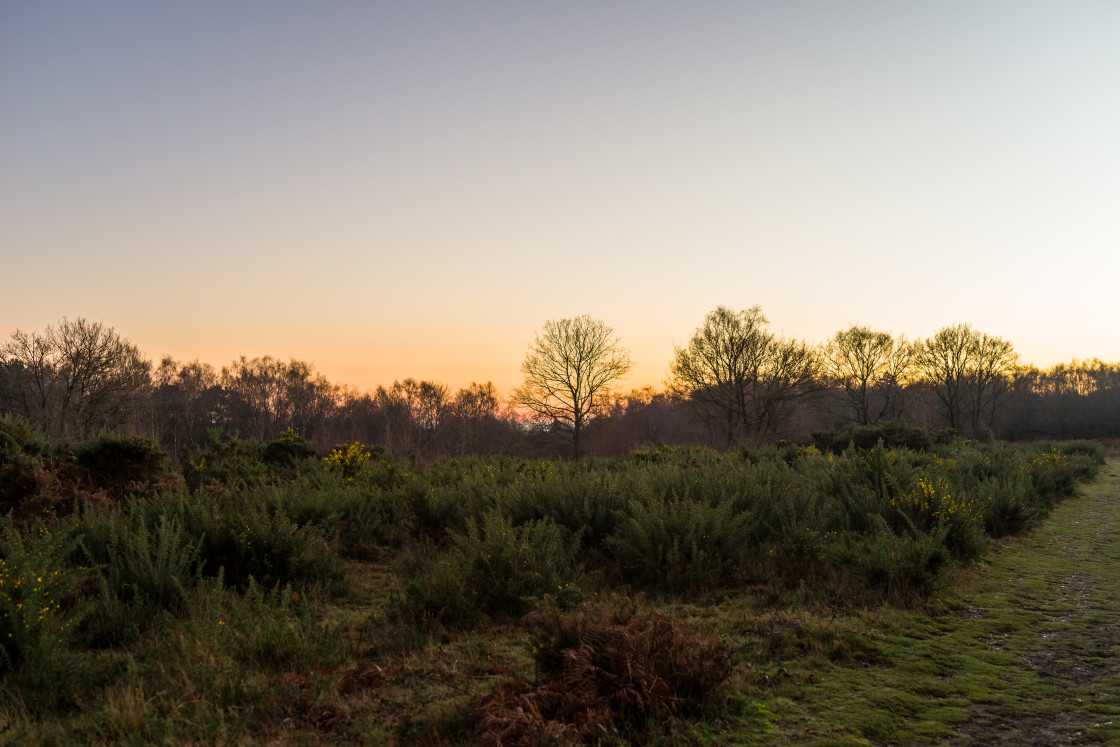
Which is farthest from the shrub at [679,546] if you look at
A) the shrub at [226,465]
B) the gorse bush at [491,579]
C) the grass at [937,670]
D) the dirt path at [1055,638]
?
the shrub at [226,465]

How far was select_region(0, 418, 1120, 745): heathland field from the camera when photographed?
3.91m

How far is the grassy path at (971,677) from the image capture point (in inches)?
159

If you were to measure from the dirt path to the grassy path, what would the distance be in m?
0.01

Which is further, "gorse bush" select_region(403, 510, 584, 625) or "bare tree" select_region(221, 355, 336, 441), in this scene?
"bare tree" select_region(221, 355, 336, 441)

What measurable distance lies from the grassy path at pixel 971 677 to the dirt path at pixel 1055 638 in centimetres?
A: 1

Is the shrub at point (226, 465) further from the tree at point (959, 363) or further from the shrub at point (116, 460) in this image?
the tree at point (959, 363)

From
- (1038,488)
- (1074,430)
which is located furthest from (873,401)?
(1038,488)

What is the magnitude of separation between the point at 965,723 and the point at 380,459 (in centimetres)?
1582

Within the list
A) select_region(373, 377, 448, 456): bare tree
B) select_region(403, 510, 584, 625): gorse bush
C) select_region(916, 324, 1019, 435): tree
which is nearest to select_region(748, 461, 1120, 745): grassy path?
select_region(403, 510, 584, 625): gorse bush

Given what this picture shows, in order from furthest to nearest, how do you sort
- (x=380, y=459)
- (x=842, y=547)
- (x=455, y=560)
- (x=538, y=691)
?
(x=380, y=459) → (x=842, y=547) → (x=455, y=560) → (x=538, y=691)

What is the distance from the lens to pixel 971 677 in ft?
16.5

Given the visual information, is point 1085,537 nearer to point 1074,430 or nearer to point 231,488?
point 231,488

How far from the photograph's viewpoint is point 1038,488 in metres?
15.9

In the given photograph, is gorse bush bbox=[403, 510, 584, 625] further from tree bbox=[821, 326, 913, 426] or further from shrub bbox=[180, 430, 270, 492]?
tree bbox=[821, 326, 913, 426]
